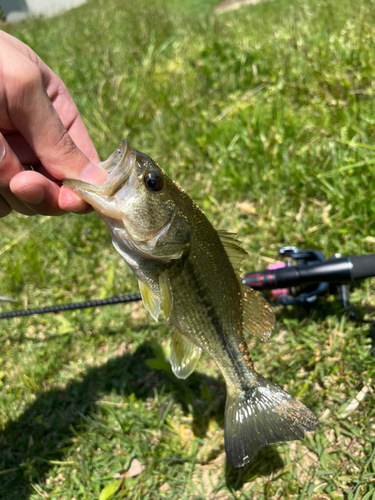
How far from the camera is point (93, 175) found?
179 cm

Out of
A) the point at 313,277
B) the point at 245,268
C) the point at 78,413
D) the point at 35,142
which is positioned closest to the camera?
the point at 35,142

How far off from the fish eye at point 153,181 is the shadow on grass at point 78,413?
5.29 ft

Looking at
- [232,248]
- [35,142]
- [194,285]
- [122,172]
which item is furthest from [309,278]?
[35,142]

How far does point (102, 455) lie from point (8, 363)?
1.23 meters

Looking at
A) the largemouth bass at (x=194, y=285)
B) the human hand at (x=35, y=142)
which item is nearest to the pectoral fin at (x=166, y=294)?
the largemouth bass at (x=194, y=285)

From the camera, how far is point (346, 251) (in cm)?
296

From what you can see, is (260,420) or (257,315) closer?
(260,420)

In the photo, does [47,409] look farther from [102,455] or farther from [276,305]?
[276,305]

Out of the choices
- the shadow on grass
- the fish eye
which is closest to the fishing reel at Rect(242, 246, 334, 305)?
the shadow on grass

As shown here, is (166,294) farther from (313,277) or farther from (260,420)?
(313,277)

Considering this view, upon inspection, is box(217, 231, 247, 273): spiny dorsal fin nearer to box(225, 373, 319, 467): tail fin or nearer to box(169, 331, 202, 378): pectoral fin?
box(169, 331, 202, 378): pectoral fin

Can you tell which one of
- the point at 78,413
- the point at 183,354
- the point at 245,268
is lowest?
the point at 78,413

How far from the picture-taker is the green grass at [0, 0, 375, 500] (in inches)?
89.0

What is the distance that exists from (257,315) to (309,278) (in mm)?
583
